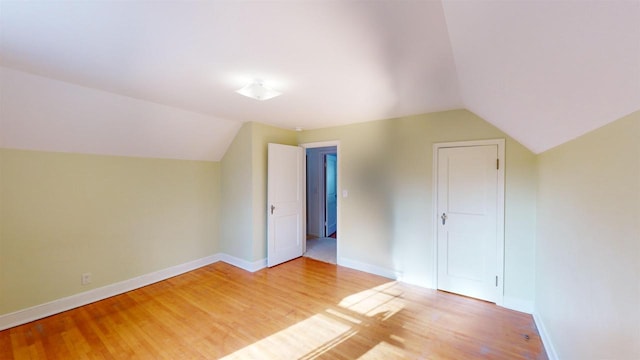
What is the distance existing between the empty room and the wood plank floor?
0.02 metres

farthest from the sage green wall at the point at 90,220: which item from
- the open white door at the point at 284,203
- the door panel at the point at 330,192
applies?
the door panel at the point at 330,192

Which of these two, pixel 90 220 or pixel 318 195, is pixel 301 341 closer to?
pixel 90 220

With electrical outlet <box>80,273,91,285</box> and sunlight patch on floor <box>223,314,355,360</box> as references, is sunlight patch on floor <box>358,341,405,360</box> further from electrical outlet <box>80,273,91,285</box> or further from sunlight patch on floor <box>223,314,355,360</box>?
electrical outlet <box>80,273,91,285</box>

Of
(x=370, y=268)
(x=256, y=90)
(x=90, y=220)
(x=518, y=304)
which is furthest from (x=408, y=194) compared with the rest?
(x=90, y=220)

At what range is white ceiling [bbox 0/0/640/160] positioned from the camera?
0.84 meters

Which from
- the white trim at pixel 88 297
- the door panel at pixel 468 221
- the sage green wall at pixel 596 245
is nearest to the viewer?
the sage green wall at pixel 596 245

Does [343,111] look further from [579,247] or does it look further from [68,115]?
[68,115]

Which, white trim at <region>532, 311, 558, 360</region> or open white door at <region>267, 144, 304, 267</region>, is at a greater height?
open white door at <region>267, 144, 304, 267</region>

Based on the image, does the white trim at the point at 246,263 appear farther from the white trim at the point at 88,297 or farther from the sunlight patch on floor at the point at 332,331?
the sunlight patch on floor at the point at 332,331

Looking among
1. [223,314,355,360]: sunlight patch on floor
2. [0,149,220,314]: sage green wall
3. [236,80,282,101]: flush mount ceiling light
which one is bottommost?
[223,314,355,360]: sunlight patch on floor

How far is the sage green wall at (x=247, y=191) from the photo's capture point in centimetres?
371

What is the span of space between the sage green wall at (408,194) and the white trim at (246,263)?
1305mm

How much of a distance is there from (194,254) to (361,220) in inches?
107

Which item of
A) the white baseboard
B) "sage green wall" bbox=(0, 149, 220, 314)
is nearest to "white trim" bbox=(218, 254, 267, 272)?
"sage green wall" bbox=(0, 149, 220, 314)
